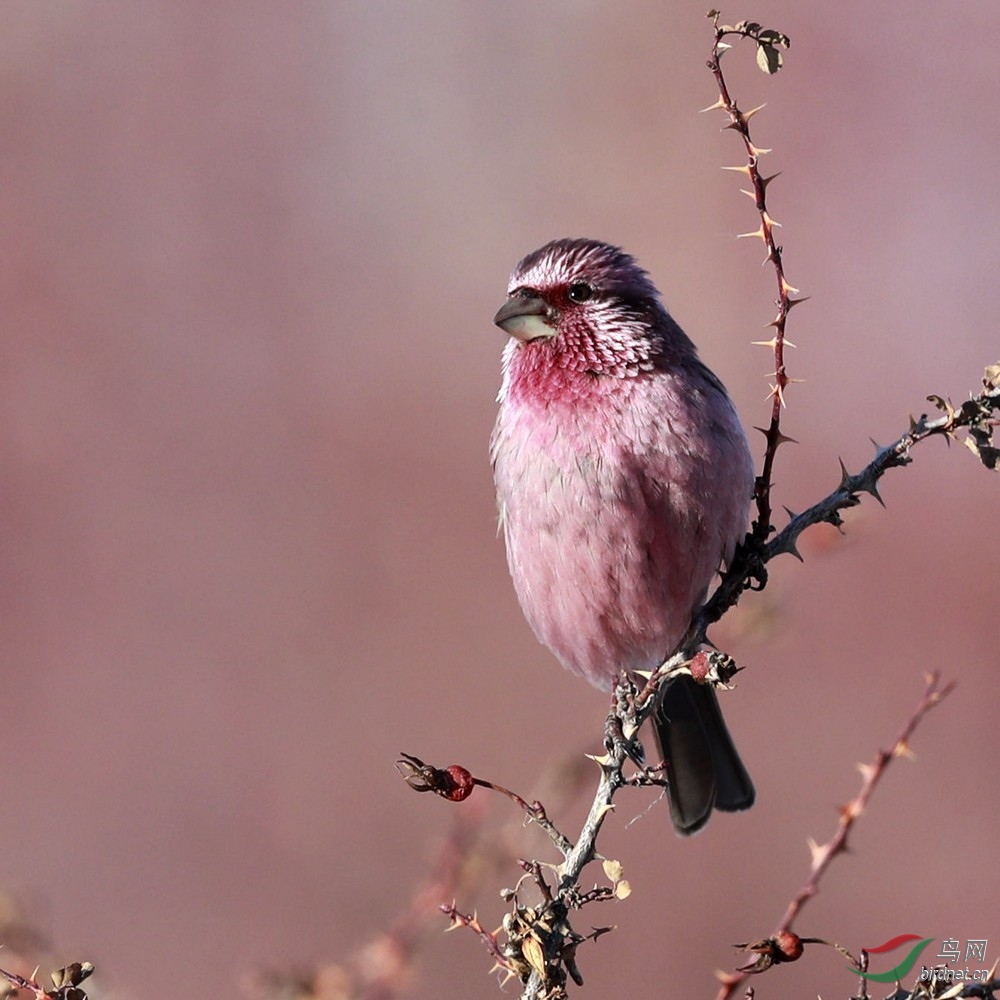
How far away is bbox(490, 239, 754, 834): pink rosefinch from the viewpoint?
14.1 ft

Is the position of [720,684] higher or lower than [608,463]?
lower

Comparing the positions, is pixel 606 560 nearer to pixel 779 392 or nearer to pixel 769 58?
pixel 779 392

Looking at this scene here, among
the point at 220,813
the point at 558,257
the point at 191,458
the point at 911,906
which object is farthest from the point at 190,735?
the point at 558,257

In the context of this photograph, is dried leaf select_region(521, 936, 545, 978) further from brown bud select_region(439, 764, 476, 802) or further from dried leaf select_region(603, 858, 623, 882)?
brown bud select_region(439, 764, 476, 802)

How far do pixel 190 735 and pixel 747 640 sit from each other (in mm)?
5640

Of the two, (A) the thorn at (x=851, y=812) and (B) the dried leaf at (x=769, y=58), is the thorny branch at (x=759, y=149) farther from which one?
(A) the thorn at (x=851, y=812)

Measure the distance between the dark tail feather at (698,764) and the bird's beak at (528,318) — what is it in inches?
59.1

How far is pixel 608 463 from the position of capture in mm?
4297

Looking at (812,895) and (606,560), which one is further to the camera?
(606,560)

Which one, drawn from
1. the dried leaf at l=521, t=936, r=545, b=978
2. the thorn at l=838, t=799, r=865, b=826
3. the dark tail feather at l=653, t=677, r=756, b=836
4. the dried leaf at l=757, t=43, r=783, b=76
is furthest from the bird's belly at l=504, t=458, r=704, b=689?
the dried leaf at l=521, t=936, r=545, b=978

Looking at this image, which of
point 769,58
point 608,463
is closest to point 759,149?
point 769,58

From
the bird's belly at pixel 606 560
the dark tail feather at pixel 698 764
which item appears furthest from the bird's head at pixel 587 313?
the dark tail feather at pixel 698 764

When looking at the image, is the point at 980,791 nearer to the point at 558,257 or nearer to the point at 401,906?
the point at 401,906

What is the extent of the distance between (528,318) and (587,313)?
0.21 meters
